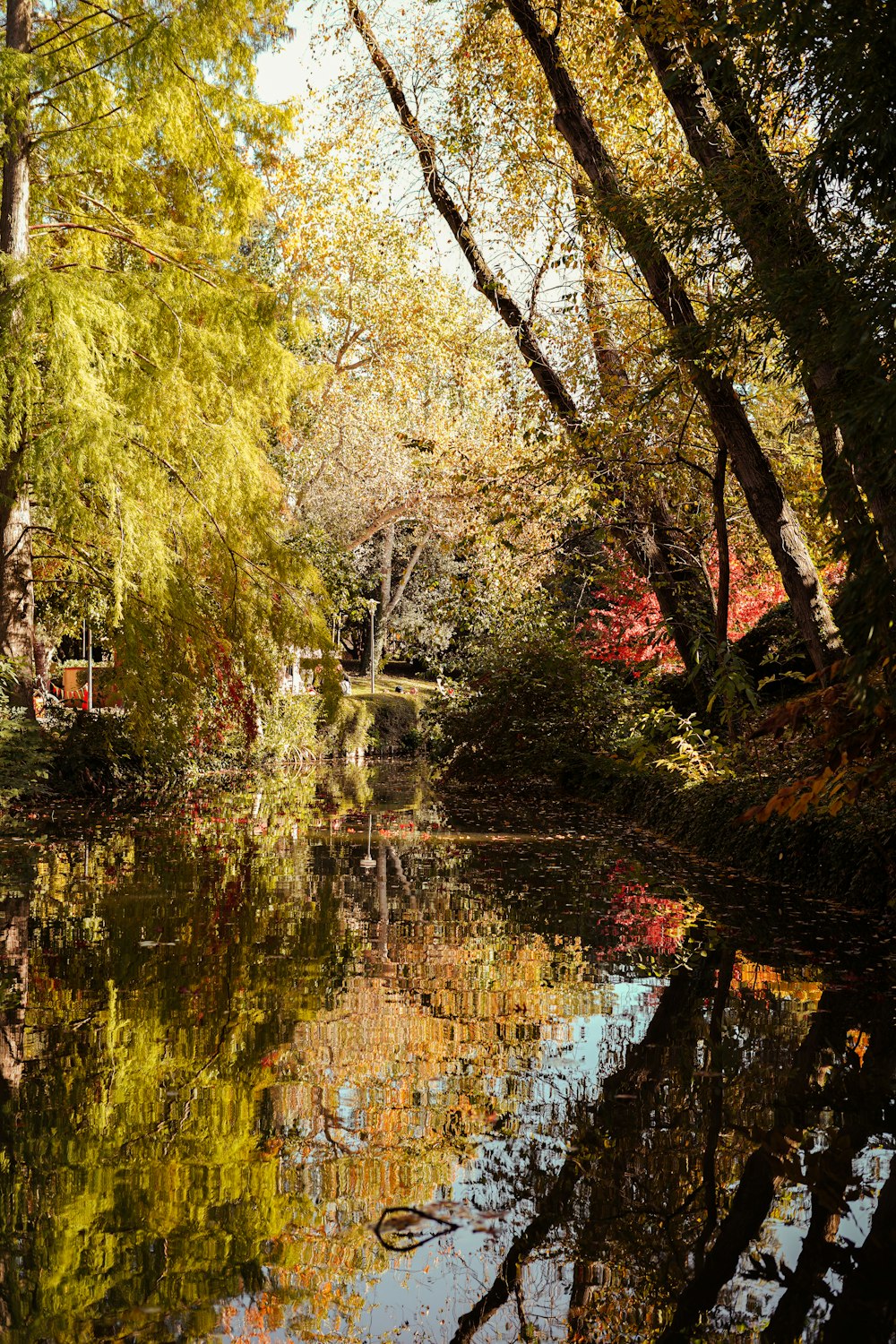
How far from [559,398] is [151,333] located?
5.11 metres

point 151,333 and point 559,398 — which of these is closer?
point 151,333

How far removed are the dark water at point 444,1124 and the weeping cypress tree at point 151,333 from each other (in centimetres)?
552

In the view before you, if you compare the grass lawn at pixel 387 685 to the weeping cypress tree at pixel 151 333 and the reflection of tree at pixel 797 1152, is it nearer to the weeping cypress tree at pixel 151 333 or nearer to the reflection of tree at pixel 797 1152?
the weeping cypress tree at pixel 151 333

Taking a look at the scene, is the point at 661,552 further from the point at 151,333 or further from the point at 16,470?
the point at 16,470

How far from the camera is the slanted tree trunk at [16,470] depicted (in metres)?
12.1

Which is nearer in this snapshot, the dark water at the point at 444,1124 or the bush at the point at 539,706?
the dark water at the point at 444,1124

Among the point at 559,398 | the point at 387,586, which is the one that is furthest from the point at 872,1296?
the point at 387,586

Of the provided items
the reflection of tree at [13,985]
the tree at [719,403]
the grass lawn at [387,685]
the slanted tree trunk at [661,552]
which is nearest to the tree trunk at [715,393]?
Result: the tree at [719,403]

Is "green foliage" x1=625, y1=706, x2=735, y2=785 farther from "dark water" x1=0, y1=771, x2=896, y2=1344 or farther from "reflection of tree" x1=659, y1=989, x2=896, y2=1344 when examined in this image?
"reflection of tree" x1=659, y1=989, x2=896, y2=1344

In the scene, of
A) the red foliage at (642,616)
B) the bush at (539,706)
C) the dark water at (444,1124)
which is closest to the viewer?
the dark water at (444,1124)

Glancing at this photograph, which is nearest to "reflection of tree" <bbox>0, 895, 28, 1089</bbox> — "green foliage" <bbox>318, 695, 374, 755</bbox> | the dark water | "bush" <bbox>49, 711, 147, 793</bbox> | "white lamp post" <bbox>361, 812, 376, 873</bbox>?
the dark water

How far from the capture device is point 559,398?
1475cm

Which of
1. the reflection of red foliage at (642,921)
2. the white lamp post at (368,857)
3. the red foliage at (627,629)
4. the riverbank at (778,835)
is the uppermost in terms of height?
the red foliage at (627,629)

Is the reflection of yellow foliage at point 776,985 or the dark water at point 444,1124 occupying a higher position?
the dark water at point 444,1124
